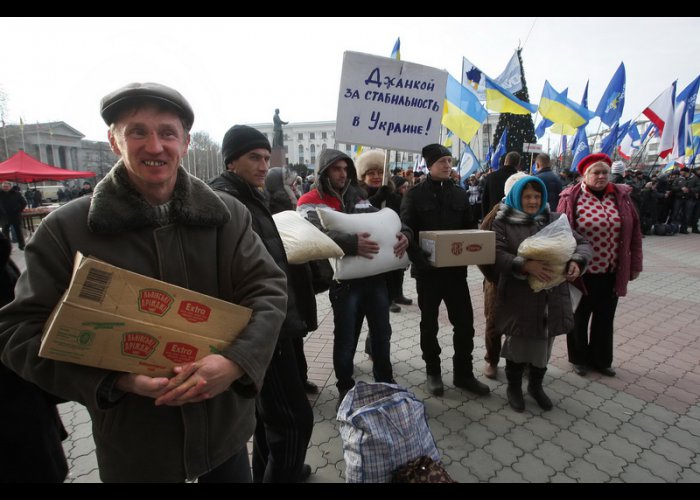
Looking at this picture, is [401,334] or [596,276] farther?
[401,334]

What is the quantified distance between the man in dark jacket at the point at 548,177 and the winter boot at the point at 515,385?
5.09 m

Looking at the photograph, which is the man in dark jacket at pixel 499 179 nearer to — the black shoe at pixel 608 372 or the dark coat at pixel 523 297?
the black shoe at pixel 608 372

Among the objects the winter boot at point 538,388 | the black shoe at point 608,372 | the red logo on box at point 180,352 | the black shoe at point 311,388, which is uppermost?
the red logo on box at point 180,352

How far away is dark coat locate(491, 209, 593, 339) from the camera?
2967mm

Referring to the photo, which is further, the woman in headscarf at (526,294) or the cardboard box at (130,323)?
the woman in headscarf at (526,294)

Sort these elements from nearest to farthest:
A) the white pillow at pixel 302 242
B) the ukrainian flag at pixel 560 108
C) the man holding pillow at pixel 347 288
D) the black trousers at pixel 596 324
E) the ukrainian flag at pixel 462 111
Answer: the white pillow at pixel 302 242, the man holding pillow at pixel 347 288, the black trousers at pixel 596 324, the ukrainian flag at pixel 462 111, the ukrainian flag at pixel 560 108

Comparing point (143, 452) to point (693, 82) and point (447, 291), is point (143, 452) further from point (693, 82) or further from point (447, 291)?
point (693, 82)

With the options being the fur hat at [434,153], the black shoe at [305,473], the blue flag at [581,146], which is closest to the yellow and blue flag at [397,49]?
the fur hat at [434,153]

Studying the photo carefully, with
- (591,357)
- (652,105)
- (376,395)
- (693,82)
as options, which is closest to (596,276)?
(591,357)

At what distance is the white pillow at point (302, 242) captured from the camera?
2.30m

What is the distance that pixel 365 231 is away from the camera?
2.82 metres

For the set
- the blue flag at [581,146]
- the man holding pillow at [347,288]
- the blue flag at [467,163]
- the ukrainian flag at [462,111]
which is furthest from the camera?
the blue flag at [581,146]

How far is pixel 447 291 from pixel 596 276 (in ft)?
4.91
